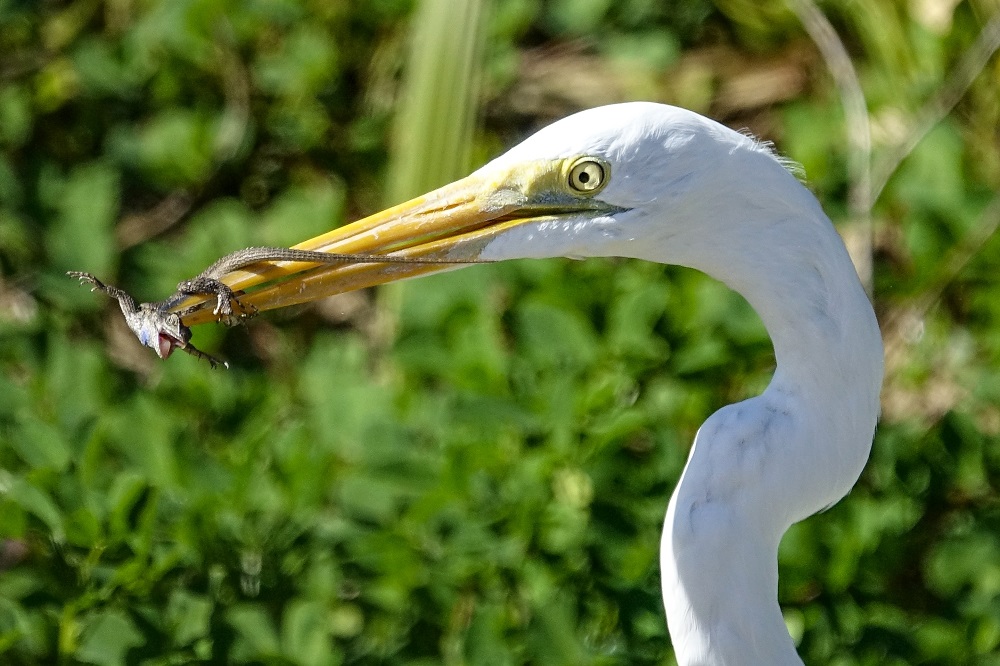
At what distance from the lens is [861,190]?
3.02m

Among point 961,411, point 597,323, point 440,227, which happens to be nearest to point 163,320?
point 440,227

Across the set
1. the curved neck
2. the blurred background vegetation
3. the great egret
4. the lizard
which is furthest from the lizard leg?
the blurred background vegetation

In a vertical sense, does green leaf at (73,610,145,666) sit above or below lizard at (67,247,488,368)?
below

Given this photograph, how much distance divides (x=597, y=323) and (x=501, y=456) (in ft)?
1.39

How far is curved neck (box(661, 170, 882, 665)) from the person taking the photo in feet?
4.42

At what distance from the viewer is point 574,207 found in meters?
1.44

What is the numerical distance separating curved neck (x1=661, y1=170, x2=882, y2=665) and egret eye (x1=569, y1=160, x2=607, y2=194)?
13cm

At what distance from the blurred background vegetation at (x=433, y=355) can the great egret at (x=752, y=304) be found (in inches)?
28.7

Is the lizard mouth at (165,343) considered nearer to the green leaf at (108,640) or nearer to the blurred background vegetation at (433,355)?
the blurred background vegetation at (433,355)

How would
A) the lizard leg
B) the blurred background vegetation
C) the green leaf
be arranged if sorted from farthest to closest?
the blurred background vegetation, the green leaf, the lizard leg

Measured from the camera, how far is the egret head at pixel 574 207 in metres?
1.36

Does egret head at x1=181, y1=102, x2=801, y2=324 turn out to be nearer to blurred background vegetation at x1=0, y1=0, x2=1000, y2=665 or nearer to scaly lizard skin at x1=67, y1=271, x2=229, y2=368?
scaly lizard skin at x1=67, y1=271, x2=229, y2=368

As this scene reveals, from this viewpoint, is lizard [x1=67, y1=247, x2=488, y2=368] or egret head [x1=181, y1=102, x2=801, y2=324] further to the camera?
lizard [x1=67, y1=247, x2=488, y2=368]

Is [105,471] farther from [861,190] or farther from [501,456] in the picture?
[861,190]
